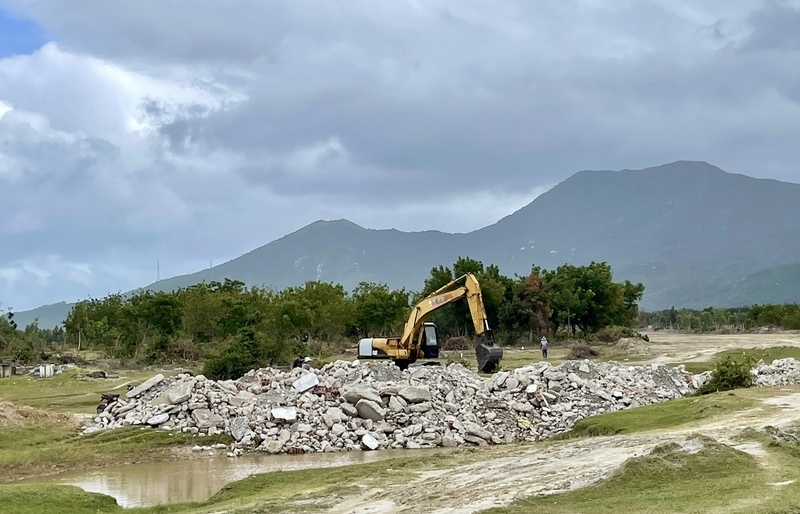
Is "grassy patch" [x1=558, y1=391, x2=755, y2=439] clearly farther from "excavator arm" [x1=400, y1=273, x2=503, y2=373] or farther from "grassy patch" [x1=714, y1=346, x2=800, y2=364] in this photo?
"grassy patch" [x1=714, y1=346, x2=800, y2=364]

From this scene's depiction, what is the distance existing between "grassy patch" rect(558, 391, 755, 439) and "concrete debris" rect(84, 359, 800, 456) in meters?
1.94

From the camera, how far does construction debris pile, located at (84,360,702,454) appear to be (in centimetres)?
2503

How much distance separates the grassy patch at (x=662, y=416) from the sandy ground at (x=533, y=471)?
33.8 inches

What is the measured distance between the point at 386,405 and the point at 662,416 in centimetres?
889

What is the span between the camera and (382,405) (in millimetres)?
26625

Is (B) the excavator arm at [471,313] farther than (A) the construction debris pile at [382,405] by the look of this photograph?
Yes

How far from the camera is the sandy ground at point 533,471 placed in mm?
13648

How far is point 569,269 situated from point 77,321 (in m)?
49.5

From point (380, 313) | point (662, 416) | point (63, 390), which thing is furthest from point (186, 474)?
point (380, 313)

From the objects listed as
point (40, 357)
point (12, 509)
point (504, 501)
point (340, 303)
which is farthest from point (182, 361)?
point (504, 501)

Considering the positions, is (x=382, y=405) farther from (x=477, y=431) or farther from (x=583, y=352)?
(x=583, y=352)

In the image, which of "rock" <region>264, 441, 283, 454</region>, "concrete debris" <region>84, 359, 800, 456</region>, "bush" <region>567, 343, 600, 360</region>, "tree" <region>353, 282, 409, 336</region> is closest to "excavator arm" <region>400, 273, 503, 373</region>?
"concrete debris" <region>84, 359, 800, 456</region>

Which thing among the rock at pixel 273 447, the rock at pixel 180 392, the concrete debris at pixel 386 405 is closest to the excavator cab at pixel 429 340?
the concrete debris at pixel 386 405

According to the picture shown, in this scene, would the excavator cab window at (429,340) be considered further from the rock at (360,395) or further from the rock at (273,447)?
the rock at (273,447)
